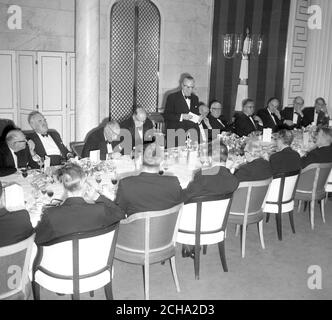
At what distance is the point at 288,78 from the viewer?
10.3 m

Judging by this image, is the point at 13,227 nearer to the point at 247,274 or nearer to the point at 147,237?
the point at 147,237

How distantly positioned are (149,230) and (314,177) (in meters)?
2.54

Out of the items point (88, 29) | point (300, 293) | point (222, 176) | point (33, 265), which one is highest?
point (88, 29)

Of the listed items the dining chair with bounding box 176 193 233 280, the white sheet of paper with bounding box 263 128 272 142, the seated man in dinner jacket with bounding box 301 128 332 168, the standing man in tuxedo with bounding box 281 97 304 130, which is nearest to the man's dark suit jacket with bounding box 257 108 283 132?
the standing man in tuxedo with bounding box 281 97 304 130

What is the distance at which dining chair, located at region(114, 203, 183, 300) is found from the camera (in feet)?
11.3

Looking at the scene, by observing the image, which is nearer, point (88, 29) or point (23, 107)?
point (88, 29)

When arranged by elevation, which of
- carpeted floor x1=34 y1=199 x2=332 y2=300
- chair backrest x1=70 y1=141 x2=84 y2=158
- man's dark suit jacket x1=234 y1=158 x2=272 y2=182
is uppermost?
man's dark suit jacket x1=234 y1=158 x2=272 y2=182

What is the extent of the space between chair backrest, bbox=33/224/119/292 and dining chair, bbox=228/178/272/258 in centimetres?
161

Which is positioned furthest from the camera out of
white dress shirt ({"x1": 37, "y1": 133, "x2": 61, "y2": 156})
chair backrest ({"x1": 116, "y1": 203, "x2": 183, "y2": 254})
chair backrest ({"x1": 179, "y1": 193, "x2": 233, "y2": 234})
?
white dress shirt ({"x1": 37, "y1": 133, "x2": 61, "y2": 156})

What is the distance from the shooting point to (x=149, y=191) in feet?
11.5

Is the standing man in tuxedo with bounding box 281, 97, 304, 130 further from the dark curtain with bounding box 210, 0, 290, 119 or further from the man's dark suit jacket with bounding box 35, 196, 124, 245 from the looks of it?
the man's dark suit jacket with bounding box 35, 196, 124, 245

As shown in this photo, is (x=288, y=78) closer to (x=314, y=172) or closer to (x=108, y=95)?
(x=108, y=95)

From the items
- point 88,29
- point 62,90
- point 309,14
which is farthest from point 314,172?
point 309,14

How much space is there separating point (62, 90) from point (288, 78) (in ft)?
16.8
